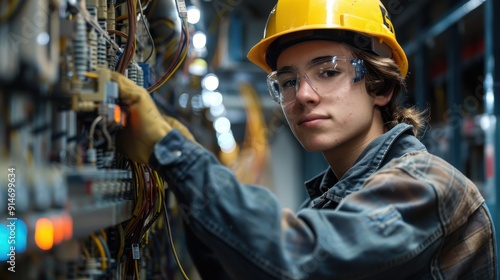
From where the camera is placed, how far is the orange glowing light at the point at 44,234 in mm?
962

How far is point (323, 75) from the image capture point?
173 centimetres

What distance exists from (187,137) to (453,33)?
14.3 ft

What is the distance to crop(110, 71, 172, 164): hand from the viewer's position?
125 cm

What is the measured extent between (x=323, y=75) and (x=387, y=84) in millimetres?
301

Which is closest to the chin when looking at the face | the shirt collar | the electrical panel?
the face

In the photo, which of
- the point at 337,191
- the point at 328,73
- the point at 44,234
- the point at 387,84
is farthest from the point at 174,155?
the point at 387,84

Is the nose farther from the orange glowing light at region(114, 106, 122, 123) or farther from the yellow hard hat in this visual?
the orange glowing light at region(114, 106, 122, 123)

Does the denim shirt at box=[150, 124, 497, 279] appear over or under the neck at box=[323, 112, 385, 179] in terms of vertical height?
under

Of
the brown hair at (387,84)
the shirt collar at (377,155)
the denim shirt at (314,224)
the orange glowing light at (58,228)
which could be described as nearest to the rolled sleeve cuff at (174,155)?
the denim shirt at (314,224)

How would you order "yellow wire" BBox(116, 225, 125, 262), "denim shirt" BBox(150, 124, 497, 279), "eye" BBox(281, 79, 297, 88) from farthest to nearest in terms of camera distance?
1. "eye" BBox(281, 79, 297, 88)
2. "yellow wire" BBox(116, 225, 125, 262)
3. "denim shirt" BBox(150, 124, 497, 279)

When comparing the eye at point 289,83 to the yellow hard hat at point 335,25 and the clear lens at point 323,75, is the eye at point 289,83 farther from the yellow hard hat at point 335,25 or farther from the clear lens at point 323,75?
the yellow hard hat at point 335,25

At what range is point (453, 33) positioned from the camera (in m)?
5.16

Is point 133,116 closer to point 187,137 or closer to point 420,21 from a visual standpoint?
point 187,137

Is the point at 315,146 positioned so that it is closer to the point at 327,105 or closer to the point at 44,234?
the point at 327,105
